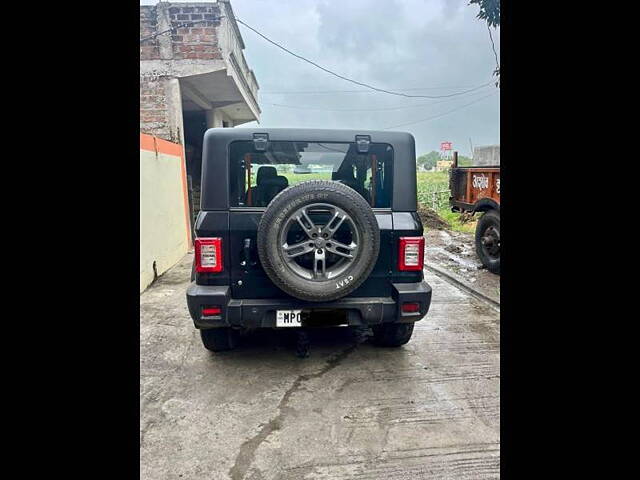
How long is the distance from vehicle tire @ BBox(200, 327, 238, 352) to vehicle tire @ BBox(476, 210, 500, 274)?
4.55 metres

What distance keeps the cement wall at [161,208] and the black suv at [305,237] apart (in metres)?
3.03

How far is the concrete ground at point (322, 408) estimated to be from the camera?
2211 millimetres

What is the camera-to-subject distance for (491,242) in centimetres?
649

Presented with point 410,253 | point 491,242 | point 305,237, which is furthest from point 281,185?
point 491,242

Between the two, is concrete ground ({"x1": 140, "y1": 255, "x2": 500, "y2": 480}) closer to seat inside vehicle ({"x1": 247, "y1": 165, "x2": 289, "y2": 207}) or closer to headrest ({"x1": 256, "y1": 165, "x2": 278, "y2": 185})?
seat inside vehicle ({"x1": 247, "y1": 165, "x2": 289, "y2": 207})

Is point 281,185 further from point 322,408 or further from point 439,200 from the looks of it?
point 439,200

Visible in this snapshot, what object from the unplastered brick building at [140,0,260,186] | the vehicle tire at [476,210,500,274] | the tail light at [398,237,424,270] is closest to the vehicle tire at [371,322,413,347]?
the tail light at [398,237,424,270]

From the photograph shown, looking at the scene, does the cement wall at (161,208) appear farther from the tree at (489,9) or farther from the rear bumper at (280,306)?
the tree at (489,9)

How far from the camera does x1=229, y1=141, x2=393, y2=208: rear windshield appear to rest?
10.2 ft

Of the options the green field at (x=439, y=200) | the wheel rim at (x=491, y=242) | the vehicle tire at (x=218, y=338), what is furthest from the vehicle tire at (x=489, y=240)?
the vehicle tire at (x=218, y=338)

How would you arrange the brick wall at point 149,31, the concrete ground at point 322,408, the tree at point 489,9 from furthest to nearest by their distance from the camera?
1. the brick wall at point 149,31
2. the tree at point 489,9
3. the concrete ground at point 322,408
